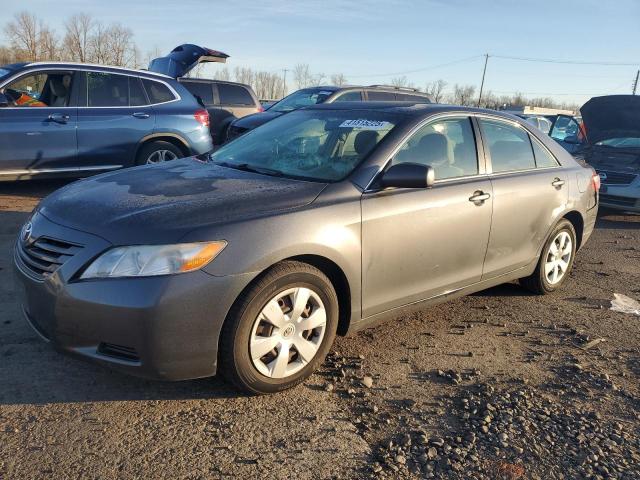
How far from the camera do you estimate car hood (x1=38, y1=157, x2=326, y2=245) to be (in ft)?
9.11

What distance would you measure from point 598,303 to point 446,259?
1987mm

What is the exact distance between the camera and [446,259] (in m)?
3.81

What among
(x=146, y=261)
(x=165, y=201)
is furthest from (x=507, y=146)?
(x=146, y=261)

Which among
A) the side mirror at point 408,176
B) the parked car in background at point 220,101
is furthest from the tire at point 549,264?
the parked car in background at point 220,101

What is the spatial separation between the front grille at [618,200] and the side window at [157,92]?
6.85m

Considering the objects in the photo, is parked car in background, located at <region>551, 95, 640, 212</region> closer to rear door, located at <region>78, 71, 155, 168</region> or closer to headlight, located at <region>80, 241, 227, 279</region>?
rear door, located at <region>78, 71, 155, 168</region>

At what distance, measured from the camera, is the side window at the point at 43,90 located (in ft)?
23.9

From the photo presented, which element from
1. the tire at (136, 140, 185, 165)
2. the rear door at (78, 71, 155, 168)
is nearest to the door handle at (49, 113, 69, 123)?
the rear door at (78, 71, 155, 168)

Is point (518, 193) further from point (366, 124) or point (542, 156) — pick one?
point (366, 124)

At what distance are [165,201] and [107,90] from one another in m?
5.43

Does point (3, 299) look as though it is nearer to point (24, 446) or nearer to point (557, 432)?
point (24, 446)

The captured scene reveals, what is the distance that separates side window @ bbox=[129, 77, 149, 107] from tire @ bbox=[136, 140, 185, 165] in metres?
0.59

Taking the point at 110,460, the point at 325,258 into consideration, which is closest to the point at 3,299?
the point at 110,460

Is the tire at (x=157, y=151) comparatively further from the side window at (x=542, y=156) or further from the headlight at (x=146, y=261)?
the headlight at (x=146, y=261)
